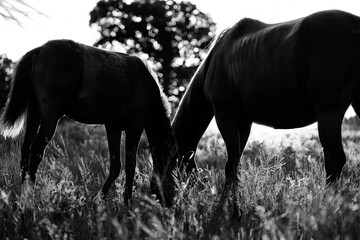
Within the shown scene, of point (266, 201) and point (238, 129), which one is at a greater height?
point (238, 129)

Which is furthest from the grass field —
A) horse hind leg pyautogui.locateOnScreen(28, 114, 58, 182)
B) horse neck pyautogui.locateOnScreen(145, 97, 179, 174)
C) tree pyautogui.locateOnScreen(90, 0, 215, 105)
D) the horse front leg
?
tree pyautogui.locateOnScreen(90, 0, 215, 105)

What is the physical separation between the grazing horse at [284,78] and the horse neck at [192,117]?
19mm

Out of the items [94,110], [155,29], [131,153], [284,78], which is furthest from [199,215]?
[155,29]

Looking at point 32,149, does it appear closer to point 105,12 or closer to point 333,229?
point 333,229

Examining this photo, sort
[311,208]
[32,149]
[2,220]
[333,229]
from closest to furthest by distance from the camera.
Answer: [333,229], [311,208], [2,220], [32,149]

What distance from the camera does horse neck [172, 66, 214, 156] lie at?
18.7ft

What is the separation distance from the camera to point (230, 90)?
4957mm

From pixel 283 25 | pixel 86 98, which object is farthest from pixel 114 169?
pixel 283 25

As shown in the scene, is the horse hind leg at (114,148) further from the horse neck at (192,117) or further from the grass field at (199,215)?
the horse neck at (192,117)

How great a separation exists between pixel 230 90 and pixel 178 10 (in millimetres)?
25677

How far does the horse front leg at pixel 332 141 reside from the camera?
12.7ft

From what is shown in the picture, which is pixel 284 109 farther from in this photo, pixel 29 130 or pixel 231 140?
pixel 29 130

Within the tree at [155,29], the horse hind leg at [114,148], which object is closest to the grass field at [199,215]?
the horse hind leg at [114,148]

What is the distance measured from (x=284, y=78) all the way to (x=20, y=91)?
3.10m
